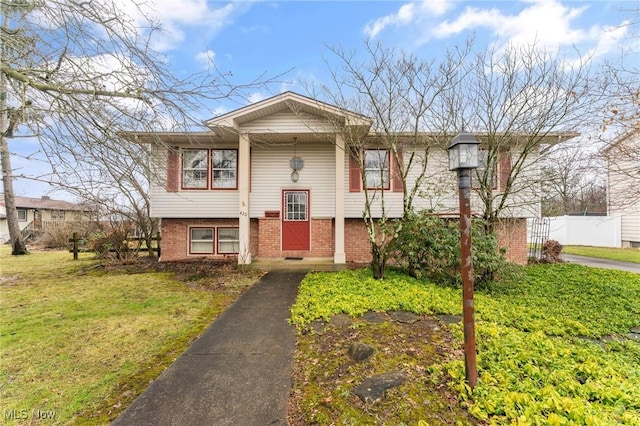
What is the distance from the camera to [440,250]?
273 inches

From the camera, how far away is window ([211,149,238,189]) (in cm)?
1059

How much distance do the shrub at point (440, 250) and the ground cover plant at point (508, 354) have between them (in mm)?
402

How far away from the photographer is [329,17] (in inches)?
291

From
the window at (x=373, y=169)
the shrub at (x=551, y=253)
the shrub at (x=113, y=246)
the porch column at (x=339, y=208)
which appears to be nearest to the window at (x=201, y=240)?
the shrub at (x=113, y=246)

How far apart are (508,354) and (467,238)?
1.61 meters

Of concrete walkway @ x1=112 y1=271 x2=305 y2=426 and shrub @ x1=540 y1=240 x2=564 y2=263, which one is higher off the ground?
shrub @ x1=540 y1=240 x2=564 y2=263

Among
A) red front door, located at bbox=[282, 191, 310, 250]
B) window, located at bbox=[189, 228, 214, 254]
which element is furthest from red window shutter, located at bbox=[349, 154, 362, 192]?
window, located at bbox=[189, 228, 214, 254]

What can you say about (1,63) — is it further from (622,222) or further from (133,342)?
(622,222)

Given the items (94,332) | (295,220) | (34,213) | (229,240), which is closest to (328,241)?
(295,220)

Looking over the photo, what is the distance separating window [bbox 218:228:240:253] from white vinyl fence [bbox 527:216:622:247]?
1675 centimetres

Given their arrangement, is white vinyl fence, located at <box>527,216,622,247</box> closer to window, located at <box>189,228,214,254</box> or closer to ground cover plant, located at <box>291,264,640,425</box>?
ground cover plant, located at <box>291,264,640,425</box>

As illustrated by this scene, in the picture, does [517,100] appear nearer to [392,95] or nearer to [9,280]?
[392,95]

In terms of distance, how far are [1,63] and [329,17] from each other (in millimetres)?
6450

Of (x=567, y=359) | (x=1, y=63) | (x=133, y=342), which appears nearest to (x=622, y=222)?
(x=567, y=359)
